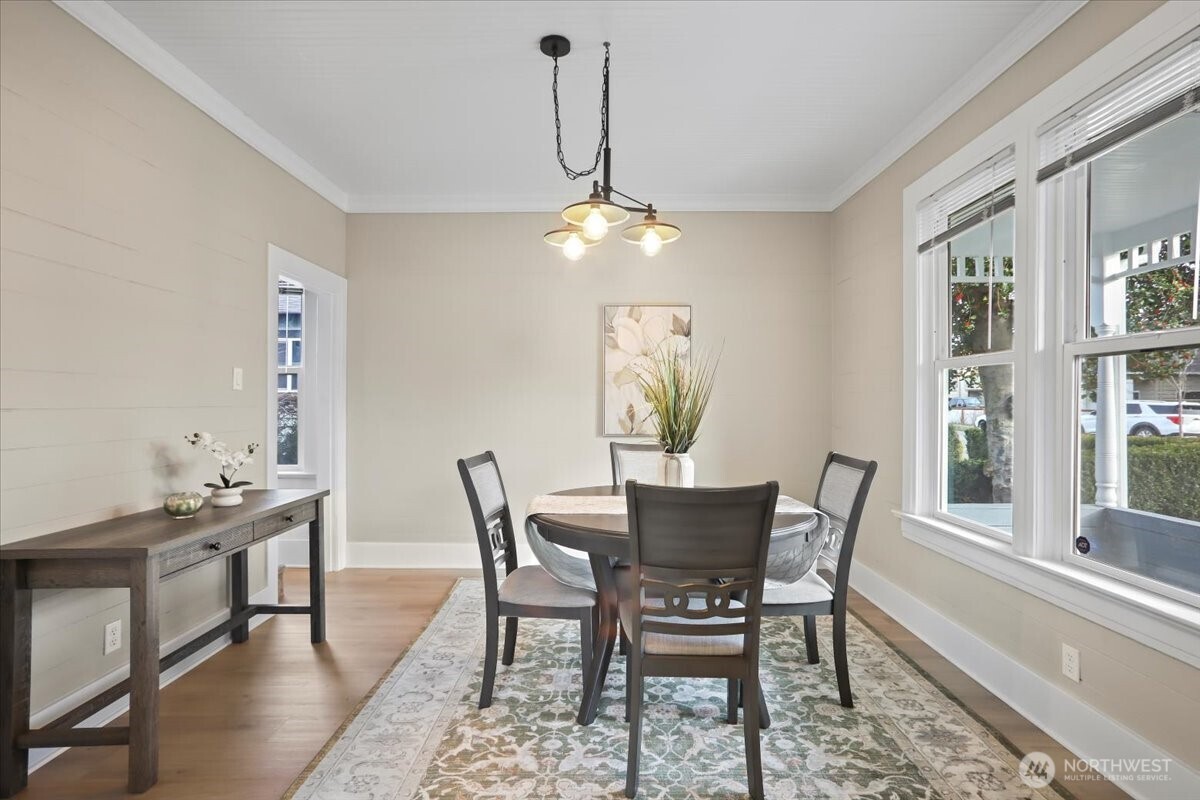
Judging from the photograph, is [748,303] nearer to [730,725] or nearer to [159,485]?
[730,725]

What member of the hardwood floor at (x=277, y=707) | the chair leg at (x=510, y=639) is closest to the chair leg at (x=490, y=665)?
the chair leg at (x=510, y=639)

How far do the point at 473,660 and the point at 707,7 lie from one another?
2909 millimetres

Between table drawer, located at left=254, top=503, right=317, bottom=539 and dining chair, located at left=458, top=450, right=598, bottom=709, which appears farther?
table drawer, located at left=254, top=503, right=317, bottom=539

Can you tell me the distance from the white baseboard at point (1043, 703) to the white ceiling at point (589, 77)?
244 centimetres

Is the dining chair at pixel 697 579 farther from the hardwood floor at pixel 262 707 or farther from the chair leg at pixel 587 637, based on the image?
the hardwood floor at pixel 262 707

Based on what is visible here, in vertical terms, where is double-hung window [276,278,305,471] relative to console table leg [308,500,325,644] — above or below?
above

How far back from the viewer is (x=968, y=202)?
2883 millimetres

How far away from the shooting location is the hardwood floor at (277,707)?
6.37 ft

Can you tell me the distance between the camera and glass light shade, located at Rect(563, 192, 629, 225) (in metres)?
2.28

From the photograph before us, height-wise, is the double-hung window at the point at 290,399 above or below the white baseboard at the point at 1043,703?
above

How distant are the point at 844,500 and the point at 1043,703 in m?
0.98

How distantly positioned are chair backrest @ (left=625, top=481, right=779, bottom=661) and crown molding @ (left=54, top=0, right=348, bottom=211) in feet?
8.49

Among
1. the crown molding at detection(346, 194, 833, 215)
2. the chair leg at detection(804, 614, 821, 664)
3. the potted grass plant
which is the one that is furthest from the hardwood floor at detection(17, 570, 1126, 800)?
the crown molding at detection(346, 194, 833, 215)

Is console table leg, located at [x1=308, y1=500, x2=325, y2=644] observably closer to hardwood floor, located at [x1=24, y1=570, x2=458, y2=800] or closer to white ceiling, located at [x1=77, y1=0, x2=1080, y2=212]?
hardwood floor, located at [x1=24, y1=570, x2=458, y2=800]
